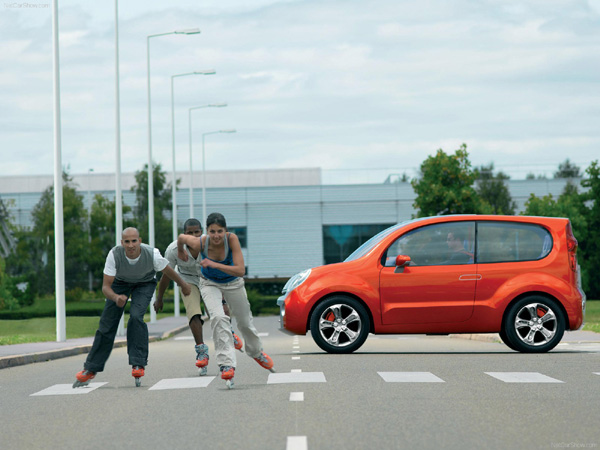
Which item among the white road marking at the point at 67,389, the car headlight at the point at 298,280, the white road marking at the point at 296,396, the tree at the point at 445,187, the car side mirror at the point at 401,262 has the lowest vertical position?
the white road marking at the point at 67,389

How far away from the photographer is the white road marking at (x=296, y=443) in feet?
23.0

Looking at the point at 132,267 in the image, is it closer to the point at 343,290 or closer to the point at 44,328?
the point at 343,290

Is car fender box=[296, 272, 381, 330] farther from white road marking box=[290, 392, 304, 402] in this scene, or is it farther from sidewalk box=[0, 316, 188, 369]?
white road marking box=[290, 392, 304, 402]

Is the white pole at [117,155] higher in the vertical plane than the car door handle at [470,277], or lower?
higher

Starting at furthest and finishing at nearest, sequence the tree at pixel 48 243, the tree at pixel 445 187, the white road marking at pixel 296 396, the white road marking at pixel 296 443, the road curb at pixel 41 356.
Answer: the tree at pixel 48 243 → the tree at pixel 445 187 → the road curb at pixel 41 356 → the white road marking at pixel 296 396 → the white road marking at pixel 296 443

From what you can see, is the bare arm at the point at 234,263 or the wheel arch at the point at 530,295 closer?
the bare arm at the point at 234,263

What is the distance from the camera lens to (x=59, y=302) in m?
23.0

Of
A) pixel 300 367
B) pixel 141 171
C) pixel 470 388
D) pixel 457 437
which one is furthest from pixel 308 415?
pixel 141 171

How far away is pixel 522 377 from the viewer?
11.5 metres

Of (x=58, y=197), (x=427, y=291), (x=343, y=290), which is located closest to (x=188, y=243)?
(x=343, y=290)

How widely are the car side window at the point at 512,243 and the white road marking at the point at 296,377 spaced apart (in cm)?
431

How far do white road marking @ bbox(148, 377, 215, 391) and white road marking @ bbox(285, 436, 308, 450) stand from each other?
387 centimetres

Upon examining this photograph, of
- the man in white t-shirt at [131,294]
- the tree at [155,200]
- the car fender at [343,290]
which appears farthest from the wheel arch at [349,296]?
the tree at [155,200]

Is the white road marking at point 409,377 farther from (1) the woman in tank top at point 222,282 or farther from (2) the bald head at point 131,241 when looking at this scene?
(2) the bald head at point 131,241
